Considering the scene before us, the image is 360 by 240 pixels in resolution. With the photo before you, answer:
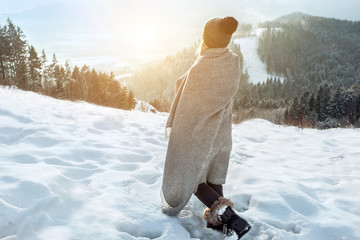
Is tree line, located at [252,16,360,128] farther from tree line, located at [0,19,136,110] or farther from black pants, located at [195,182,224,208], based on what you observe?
black pants, located at [195,182,224,208]

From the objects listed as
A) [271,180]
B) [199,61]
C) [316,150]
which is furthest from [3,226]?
[316,150]

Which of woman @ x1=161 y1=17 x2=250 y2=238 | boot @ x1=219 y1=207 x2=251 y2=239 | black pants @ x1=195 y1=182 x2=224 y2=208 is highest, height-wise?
woman @ x1=161 y1=17 x2=250 y2=238

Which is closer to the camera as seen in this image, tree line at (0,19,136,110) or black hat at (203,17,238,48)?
black hat at (203,17,238,48)

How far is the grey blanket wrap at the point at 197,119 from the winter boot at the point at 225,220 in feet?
1.04

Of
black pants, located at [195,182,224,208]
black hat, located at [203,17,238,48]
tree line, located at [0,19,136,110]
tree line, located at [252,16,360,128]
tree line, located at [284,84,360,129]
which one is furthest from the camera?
tree line, located at [252,16,360,128]

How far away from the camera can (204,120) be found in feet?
8.30

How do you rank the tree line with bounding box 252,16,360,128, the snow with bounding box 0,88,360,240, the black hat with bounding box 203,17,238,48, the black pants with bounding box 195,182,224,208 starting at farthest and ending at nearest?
1. the tree line with bounding box 252,16,360,128
2. the black pants with bounding box 195,182,224,208
3. the black hat with bounding box 203,17,238,48
4. the snow with bounding box 0,88,360,240

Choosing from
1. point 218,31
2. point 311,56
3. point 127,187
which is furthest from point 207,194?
point 311,56

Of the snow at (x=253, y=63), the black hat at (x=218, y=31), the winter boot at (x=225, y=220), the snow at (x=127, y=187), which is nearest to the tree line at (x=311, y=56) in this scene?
the snow at (x=253, y=63)

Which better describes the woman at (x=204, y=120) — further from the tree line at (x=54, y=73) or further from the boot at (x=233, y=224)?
the tree line at (x=54, y=73)

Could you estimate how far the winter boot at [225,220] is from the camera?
2.38 meters

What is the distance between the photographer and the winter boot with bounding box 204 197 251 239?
2.38 meters

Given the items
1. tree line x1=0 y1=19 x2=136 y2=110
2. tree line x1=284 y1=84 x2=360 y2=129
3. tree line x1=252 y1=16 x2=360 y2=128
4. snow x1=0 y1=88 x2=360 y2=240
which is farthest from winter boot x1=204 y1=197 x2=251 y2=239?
tree line x1=252 y1=16 x2=360 y2=128

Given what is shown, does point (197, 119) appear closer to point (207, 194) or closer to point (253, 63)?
point (207, 194)
